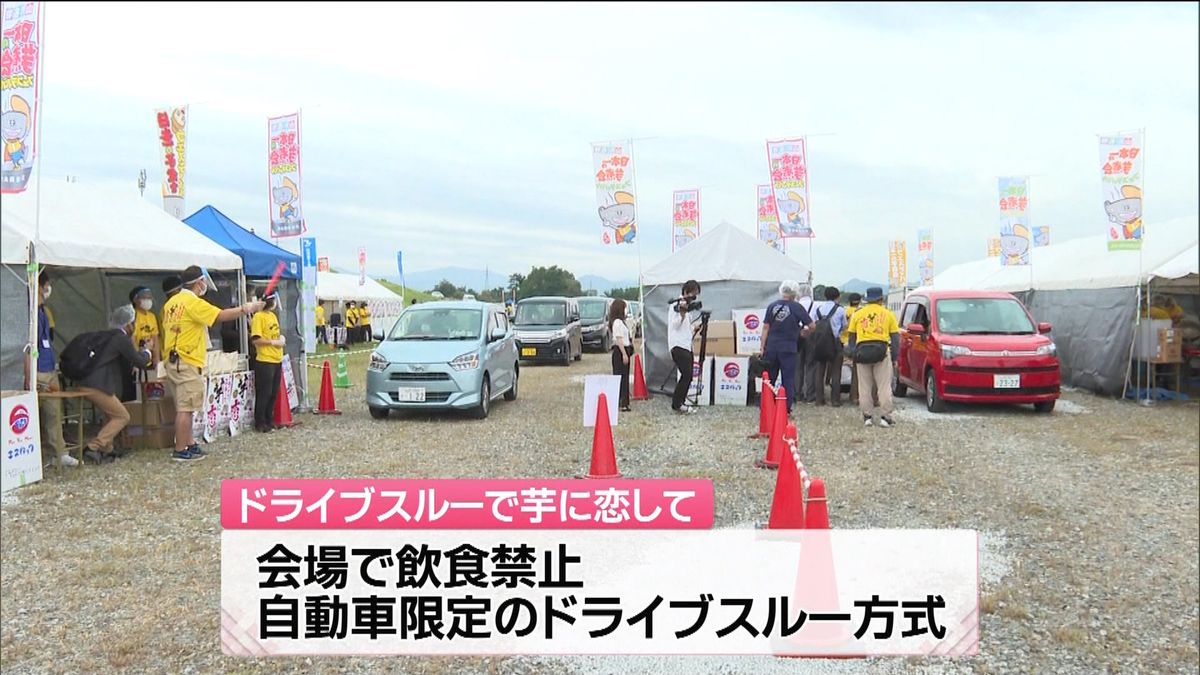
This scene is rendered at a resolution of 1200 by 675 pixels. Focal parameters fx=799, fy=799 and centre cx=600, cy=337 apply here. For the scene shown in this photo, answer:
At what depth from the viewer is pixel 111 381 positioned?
7547 mm

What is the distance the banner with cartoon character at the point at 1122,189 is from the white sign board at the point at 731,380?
6299 millimetres

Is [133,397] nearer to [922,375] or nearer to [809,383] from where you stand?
[809,383]

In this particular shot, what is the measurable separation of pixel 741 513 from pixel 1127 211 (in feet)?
34.5

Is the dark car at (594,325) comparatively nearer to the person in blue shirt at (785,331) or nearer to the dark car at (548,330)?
the dark car at (548,330)

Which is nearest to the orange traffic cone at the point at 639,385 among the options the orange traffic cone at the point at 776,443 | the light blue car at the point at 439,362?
the light blue car at the point at 439,362

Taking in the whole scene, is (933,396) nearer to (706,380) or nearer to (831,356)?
(831,356)

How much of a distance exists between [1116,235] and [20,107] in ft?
45.9

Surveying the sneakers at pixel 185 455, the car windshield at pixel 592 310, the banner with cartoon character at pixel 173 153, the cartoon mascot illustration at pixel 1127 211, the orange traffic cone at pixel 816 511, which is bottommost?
the sneakers at pixel 185 455

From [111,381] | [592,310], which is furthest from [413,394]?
[592,310]

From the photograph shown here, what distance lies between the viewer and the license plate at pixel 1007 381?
10430mm

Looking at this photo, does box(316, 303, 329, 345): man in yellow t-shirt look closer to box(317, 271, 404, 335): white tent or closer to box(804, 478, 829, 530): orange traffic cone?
box(317, 271, 404, 335): white tent

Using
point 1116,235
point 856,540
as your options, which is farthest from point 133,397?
point 1116,235

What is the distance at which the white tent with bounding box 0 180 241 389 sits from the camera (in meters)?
6.87

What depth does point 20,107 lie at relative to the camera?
16.5 ft
